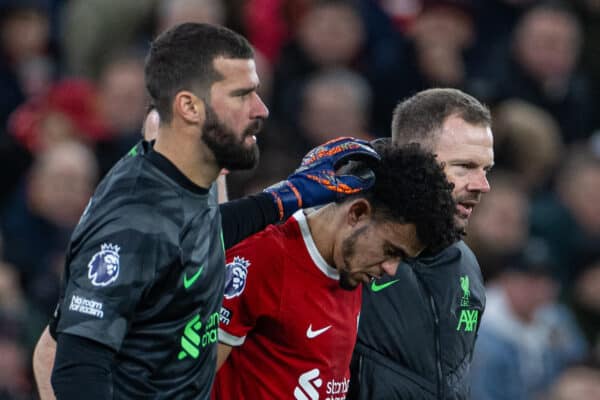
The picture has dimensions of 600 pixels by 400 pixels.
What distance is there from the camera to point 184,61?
12.3ft

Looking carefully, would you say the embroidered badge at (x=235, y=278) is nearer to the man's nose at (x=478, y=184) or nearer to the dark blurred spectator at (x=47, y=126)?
the man's nose at (x=478, y=184)

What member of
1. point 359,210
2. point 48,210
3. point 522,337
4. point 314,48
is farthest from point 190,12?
point 359,210

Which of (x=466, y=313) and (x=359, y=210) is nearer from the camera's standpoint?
(x=359, y=210)

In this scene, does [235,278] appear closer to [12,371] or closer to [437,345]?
[437,345]

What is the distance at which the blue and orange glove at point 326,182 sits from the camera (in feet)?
13.6

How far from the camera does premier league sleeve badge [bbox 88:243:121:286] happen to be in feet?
11.5

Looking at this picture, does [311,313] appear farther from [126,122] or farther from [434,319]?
[126,122]

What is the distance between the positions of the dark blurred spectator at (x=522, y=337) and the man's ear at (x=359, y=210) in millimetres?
2984

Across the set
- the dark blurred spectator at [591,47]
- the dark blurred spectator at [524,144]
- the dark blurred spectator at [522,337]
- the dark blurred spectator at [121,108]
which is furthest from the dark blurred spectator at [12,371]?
the dark blurred spectator at [591,47]

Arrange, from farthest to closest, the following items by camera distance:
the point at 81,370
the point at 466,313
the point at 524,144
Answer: the point at 524,144 < the point at 466,313 < the point at 81,370

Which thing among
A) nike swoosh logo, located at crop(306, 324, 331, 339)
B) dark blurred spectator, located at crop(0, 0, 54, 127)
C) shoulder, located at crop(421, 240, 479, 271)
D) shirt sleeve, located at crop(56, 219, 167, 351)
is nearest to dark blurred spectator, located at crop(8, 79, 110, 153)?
dark blurred spectator, located at crop(0, 0, 54, 127)

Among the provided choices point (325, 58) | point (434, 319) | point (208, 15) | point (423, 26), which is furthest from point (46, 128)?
point (434, 319)

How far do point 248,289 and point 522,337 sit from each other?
344 cm

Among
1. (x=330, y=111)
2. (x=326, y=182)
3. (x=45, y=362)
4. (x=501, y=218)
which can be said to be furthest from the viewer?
(x=330, y=111)
